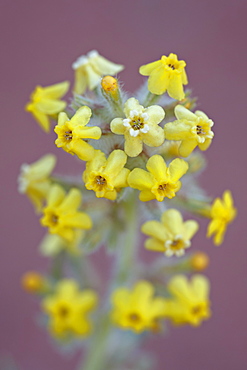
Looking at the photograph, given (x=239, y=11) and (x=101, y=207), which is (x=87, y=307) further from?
(x=239, y=11)

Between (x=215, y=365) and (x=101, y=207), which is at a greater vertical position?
(x=215, y=365)

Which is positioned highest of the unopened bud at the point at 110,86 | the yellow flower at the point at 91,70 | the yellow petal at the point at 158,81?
the yellow flower at the point at 91,70

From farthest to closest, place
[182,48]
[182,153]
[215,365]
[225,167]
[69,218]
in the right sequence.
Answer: [182,48], [225,167], [215,365], [69,218], [182,153]

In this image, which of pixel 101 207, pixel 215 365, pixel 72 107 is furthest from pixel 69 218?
pixel 215 365

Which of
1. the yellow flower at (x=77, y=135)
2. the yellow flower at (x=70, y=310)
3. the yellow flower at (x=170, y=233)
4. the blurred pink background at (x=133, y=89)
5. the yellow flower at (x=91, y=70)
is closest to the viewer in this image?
the yellow flower at (x=77, y=135)

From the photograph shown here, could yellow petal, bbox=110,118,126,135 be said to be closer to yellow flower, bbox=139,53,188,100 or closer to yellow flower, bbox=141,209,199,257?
yellow flower, bbox=139,53,188,100

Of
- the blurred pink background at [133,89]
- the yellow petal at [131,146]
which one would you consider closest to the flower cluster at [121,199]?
the yellow petal at [131,146]

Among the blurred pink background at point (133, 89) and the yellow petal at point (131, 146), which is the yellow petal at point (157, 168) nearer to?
the yellow petal at point (131, 146)
